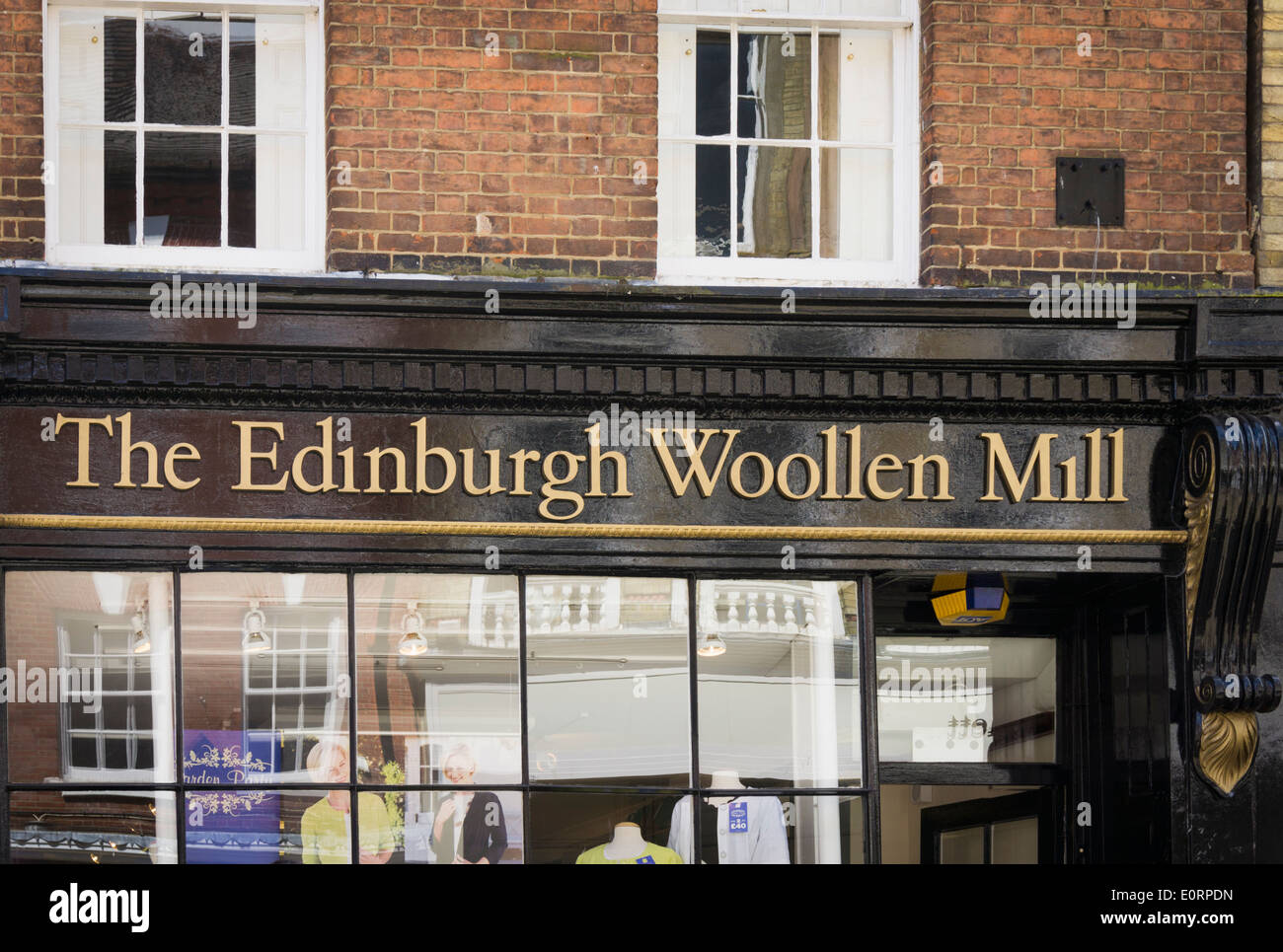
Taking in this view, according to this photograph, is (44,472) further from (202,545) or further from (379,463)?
(379,463)

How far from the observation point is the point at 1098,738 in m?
8.42

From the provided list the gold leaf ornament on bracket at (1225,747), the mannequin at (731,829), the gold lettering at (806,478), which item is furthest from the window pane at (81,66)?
the gold leaf ornament on bracket at (1225,747)

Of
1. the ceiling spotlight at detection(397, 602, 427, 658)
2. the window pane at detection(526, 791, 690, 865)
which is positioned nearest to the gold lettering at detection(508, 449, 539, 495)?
the ceiling spotlight at detection(397, 602, 427, 658)

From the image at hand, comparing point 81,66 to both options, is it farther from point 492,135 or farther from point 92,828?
point 92,828

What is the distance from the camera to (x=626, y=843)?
24.5ft

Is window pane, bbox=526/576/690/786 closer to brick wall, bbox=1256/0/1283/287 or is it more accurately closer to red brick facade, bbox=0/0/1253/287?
red brick facade, bbox=0/0/1253/287

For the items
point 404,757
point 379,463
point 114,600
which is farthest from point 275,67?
point 404,757

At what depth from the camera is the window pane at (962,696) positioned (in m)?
8.69

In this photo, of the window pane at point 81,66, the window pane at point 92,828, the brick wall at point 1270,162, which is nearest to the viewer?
the window pane at point 92,828

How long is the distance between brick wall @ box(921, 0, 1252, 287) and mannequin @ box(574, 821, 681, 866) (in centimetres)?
273

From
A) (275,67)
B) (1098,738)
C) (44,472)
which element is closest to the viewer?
(44,472)

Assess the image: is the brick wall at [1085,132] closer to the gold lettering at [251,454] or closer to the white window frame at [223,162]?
the white window frame at [223,162]

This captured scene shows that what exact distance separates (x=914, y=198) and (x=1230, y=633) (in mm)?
2332

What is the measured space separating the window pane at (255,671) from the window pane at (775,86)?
276 cm
